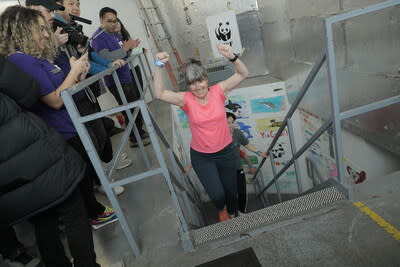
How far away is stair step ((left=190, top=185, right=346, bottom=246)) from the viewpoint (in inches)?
69.7

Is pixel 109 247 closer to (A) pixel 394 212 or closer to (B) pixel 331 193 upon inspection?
(B) pixel 331 193

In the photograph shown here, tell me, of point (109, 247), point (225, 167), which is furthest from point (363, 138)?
point (109, 247)

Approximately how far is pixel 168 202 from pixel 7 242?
1.16 meters

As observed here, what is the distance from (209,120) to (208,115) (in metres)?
0.04

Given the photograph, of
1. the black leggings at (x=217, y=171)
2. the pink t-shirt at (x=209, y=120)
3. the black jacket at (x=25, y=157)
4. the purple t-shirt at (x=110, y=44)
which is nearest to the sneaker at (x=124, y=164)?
the purple t-shirt at (x=110, y=44)

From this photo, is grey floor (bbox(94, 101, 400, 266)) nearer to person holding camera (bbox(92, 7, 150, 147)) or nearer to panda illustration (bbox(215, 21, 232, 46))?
person holding camera (bbox(92, 7, 150, 147))

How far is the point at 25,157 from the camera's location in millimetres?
1293

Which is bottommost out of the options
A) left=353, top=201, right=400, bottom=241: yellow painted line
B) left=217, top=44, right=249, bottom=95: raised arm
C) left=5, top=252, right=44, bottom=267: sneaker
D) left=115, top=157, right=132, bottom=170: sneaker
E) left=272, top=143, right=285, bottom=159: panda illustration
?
left=272, top=143, right=285, bottom=159: panda illustration

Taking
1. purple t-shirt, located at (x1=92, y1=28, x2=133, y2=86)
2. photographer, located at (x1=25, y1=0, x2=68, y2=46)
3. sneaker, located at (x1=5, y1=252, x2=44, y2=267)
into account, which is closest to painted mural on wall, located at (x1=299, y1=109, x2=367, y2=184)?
purple t-shirt, located at (x1=92, y1=28, x2=133, y2=86)

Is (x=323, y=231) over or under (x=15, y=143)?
under

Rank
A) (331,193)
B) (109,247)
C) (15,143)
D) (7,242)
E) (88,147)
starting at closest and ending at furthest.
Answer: (15,143), (88,147), (7,242), (331,193), (109,247)

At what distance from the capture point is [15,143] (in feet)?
4.16

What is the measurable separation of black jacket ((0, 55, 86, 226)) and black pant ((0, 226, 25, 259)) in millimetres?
318

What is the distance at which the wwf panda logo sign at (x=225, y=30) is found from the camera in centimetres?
447
